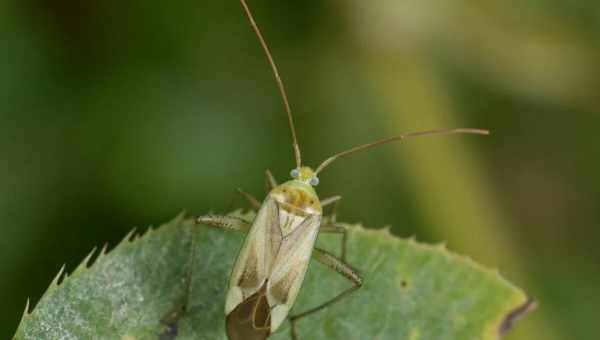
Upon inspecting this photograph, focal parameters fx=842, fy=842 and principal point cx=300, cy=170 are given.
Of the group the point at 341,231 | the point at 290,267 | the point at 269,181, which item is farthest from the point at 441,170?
the point at 290,267

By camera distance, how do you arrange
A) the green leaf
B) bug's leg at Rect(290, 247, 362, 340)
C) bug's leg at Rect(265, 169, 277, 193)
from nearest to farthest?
the green leaf < bug's leg at Rect(290, 247, 362, 340) < bug's leg at Rect(265, 169, 277, 193)

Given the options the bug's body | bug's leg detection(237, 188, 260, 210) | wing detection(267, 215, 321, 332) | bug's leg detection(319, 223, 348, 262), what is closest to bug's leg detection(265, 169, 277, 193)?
bug's leg detection(237, 188, 260, 210)

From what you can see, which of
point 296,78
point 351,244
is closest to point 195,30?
point 296,78

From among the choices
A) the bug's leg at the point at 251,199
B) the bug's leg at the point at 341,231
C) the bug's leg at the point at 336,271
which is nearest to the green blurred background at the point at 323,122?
the bug's leg at the point at 251,199

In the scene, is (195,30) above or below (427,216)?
above

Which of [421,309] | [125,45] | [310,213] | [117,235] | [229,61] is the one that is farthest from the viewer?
[229,61]

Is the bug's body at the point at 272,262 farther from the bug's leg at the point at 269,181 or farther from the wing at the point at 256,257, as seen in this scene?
the bug's leg at the point at 269,181

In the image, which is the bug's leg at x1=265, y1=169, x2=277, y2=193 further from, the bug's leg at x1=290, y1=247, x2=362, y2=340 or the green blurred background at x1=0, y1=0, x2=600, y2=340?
the bug's leg at x1=290, y1=247, x2=362, y2=340

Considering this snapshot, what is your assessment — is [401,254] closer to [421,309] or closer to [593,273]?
[421,309]
